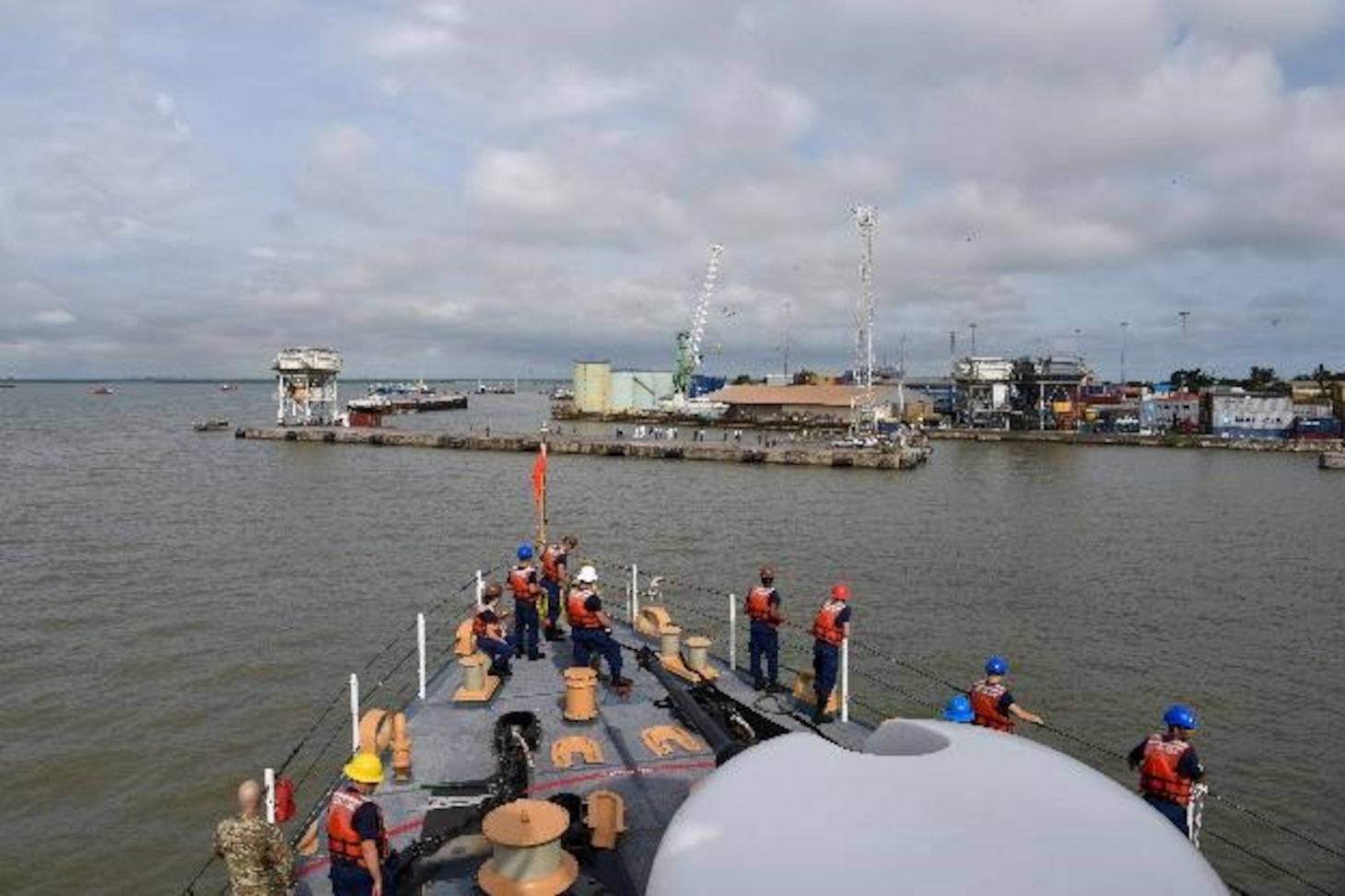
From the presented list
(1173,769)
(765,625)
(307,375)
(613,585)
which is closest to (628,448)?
(307,375)

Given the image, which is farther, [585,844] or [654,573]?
[654,573]

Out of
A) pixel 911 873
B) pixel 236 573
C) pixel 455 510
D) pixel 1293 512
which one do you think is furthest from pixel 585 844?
pixel 1293 512

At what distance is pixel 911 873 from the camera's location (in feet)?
12.4

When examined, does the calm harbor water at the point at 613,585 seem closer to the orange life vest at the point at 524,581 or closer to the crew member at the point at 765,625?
the orange life vest at the point at 524,581

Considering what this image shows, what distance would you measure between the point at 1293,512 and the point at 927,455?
1449 inches

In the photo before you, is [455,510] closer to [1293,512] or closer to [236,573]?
[236,573]

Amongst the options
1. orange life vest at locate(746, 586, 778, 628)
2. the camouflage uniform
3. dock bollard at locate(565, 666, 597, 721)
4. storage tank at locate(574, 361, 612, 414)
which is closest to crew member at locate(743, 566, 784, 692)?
orange life vest at locate(746, 586, 778, 628)

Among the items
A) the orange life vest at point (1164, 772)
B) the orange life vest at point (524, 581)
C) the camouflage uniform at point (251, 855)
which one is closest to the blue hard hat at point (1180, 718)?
the orange life vest at point (1164, 772)

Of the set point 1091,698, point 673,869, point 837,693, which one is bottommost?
point 1091,698

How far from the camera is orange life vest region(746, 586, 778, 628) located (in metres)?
13.1

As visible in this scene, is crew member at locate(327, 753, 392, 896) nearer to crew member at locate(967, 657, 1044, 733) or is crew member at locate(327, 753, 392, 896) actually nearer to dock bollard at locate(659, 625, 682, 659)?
crew member at locate(967, 657, 1044, 733)

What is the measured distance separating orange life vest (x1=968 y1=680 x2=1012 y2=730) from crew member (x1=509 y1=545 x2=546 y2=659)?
7.09 meters

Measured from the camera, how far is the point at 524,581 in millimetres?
13961

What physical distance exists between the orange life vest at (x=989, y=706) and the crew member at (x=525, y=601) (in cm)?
709
